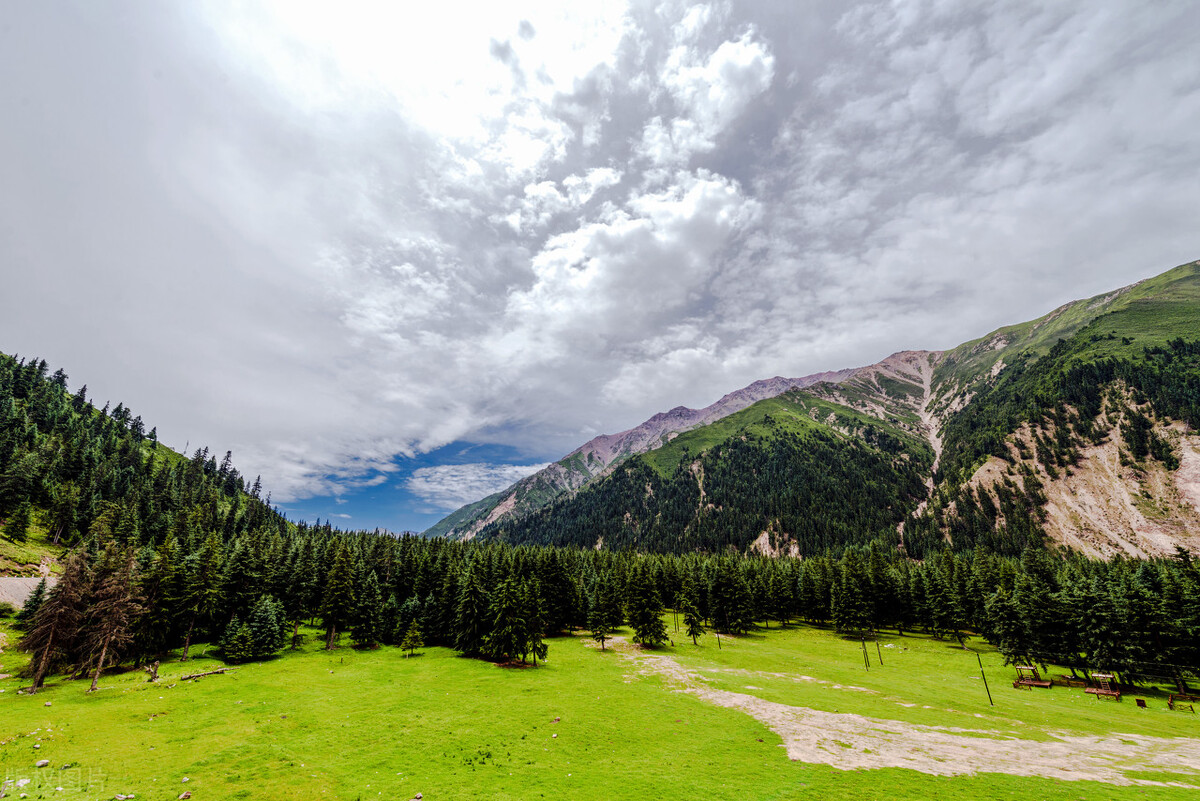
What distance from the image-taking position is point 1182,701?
55.1 m

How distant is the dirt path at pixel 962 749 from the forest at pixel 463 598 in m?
36.5

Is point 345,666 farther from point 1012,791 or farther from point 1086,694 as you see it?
point 1086,694

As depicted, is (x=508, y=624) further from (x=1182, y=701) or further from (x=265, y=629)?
(x=1182, y=701)

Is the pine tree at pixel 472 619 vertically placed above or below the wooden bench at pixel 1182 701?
above

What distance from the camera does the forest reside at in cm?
5969

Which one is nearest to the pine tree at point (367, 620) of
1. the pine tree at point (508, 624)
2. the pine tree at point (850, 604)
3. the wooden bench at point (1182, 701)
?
the pine tree at point (508, 624)

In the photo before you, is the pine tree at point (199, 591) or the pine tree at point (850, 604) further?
the pine tree at point (850, 604)

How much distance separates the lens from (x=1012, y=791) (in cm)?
2748

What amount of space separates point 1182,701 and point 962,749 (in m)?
49.5

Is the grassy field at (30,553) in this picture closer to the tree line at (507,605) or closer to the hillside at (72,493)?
the hillside at (72,493)

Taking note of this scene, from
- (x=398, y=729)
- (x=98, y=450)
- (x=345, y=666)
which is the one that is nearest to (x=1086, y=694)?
(x=398, y=729)

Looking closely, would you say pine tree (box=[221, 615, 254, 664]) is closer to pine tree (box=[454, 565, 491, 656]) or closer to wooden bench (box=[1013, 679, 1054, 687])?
pine tree (box=[454, 565, 491, 656])

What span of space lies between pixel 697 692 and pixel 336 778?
42289mm

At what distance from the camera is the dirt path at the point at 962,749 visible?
31.6m
